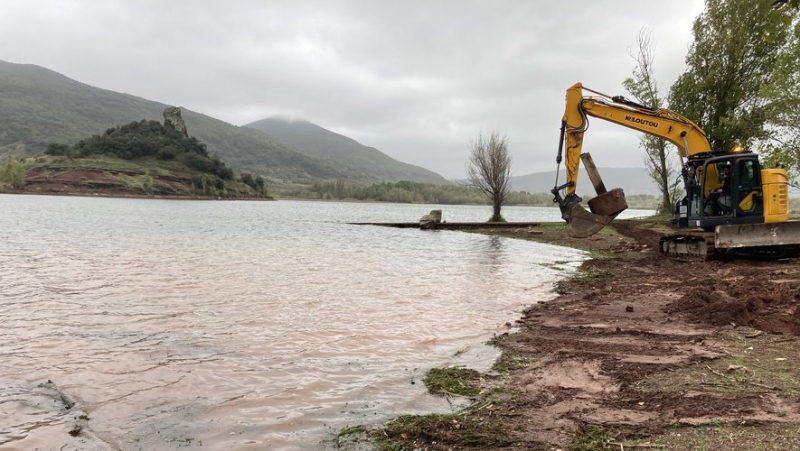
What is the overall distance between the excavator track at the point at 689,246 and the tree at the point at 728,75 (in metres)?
16.9

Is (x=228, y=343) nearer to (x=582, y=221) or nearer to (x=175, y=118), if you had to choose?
(x=582, y=221)

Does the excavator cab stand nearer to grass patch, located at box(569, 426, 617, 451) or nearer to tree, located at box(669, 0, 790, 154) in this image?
grass patch, located at box(569, 426, 617, 451)

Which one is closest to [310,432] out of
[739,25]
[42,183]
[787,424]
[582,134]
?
[787,424]

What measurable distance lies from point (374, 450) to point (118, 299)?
9175 mm

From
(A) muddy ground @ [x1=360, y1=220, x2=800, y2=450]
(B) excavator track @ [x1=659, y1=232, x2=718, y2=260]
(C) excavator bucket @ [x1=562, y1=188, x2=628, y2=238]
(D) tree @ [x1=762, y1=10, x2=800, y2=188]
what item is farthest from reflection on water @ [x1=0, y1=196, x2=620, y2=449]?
(D) tree @ [x1=762, y1=10, x2=800, y2=188]

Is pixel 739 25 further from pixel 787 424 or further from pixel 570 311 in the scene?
pixel 787 424

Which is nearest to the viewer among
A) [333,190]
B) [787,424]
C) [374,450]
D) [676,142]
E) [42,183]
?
[787,424]

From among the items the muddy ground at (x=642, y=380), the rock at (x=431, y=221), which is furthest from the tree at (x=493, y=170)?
the muddy ground at (x=642, y=380)

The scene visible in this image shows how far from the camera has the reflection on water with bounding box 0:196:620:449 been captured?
4.79 m

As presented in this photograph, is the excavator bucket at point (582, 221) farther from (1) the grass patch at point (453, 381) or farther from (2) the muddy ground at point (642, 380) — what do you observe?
(1) the grass patch at point (453, 381)

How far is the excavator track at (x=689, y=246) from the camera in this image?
52.9 feet

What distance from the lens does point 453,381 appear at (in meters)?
5.80

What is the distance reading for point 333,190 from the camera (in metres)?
192

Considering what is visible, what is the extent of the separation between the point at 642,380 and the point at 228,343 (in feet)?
20.2
